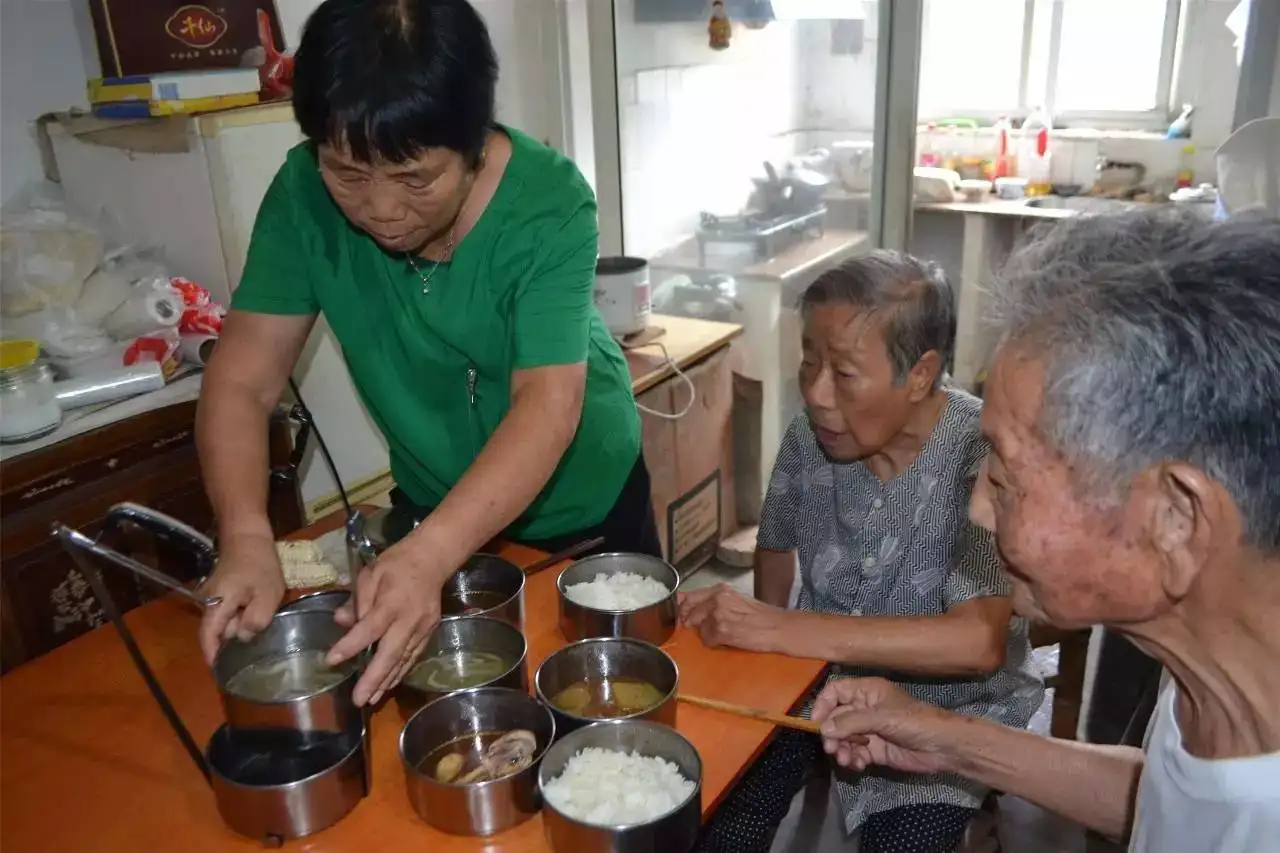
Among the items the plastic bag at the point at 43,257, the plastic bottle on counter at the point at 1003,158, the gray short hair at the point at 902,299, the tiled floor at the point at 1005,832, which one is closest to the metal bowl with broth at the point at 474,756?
the gray short hair at the point at 902,299

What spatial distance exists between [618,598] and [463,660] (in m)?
0.22

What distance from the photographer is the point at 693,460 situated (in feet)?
9.53

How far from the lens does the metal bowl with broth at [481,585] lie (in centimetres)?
Result: 127

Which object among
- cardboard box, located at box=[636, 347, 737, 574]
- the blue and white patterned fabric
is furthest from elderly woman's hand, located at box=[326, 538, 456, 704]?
cardboard box, located at box=[636, 347, 737, 574]

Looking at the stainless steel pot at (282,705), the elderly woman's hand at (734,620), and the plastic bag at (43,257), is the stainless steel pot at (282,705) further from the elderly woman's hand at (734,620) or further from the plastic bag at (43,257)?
the plastic bag at (43,257)

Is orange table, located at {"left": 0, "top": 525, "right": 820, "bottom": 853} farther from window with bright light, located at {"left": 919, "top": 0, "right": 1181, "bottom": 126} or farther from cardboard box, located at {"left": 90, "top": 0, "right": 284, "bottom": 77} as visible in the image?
window with bright light, located at {"left": 919, "top": 0, "right": 1181, "bottom": 126}

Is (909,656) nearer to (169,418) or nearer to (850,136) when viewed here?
(169,418)

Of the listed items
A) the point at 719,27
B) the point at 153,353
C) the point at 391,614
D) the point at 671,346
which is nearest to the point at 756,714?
the point at 391,614

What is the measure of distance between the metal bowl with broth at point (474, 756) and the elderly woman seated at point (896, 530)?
33 cm

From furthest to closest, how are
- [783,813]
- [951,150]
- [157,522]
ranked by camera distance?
[951,150] → [783,813] → [157,522]

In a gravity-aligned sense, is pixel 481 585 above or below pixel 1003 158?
below

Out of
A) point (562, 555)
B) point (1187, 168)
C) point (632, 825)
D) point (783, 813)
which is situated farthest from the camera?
point (1187, 168)

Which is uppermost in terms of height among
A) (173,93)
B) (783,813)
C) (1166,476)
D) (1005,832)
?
(173,93)

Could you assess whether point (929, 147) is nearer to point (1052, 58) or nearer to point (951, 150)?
point (951, 150)
